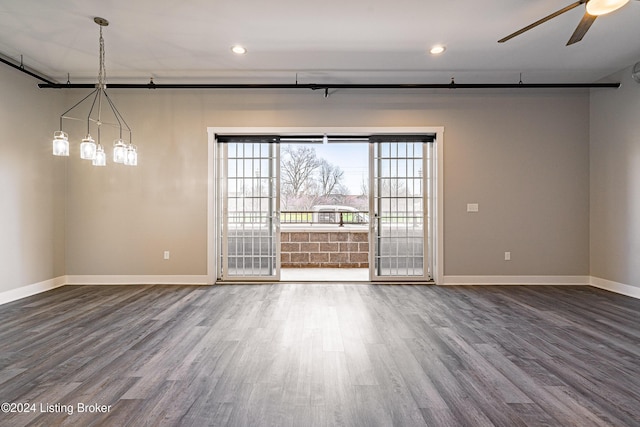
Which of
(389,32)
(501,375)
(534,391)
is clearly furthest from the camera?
(389,32)

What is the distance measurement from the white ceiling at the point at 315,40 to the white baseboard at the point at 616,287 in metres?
2.95

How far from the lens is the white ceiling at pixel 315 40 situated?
3.24 metres

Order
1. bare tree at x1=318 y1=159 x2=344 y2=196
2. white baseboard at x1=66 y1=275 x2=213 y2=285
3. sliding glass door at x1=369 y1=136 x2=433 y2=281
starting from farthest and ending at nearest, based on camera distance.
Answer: bare tree at x1=318 y1=159 x2=344 y2=196 → sliding glass door at x1=369 y1=136 x2=433 y2=281 → white baseboard at x1=66 y1=275 x2=213 y2=285

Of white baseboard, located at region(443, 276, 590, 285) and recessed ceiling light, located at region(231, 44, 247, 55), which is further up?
recessed ceiling light, located at region(231, 44, 247, 55)

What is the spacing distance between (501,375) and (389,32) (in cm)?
337

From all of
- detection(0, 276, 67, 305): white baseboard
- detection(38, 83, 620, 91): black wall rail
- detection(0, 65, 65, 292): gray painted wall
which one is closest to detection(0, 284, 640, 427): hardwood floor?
detection(0, 276, 67, 305): white baseboard

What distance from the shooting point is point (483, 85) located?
4.80m

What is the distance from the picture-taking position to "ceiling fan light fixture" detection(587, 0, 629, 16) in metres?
2.50

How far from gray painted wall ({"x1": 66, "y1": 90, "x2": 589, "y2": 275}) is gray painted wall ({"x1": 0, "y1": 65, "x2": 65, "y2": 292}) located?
0.33m

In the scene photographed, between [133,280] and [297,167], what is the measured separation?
568cm

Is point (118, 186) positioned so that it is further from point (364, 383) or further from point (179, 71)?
point (364, 383)

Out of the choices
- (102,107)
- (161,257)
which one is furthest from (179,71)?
(161,257)

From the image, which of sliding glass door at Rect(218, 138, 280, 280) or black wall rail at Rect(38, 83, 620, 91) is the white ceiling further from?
sliding glass door at Rect(218, 138, 280, 280)

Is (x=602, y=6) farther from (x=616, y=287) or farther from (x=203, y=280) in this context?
(x=203, y=280)
